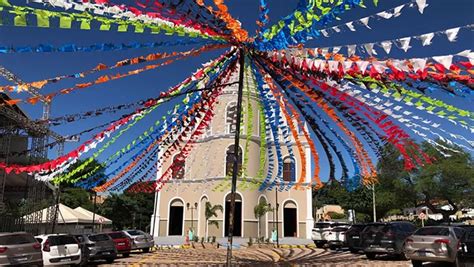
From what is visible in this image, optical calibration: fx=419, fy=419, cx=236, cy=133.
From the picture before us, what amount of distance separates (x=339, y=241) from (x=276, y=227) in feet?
46.3

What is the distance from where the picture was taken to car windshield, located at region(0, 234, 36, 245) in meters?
11.8

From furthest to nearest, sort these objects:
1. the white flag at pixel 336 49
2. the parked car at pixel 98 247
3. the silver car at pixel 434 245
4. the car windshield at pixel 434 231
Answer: the parked car at pixel 98 247 → the car windshield at pixel 434 231 → the silver car at pixel 434 245 → the white flag at pixel 336 49

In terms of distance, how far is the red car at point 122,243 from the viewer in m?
21.3

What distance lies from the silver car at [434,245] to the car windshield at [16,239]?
11.8m

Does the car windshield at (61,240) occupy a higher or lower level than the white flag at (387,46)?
lower

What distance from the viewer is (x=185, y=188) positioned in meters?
39.4

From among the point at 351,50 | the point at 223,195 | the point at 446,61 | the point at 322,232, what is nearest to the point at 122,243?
the point at 322,232

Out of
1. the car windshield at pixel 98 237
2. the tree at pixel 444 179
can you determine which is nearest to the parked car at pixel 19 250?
the car windshield at pixel 98 237

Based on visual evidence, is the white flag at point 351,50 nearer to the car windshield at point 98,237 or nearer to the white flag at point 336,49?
the white flag at point 336,49

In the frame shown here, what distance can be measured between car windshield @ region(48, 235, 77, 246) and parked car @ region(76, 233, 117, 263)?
1.89m

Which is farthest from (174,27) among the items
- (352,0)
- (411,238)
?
(411,238)

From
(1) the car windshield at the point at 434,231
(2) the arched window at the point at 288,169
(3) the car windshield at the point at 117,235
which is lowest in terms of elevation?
(3) the car windshield at the point at 117,235

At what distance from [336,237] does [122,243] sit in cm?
1162

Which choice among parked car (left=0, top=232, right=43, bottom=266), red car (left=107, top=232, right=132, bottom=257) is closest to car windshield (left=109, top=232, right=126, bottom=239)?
red car (left=107, top=232, right=132, bottom=257)
